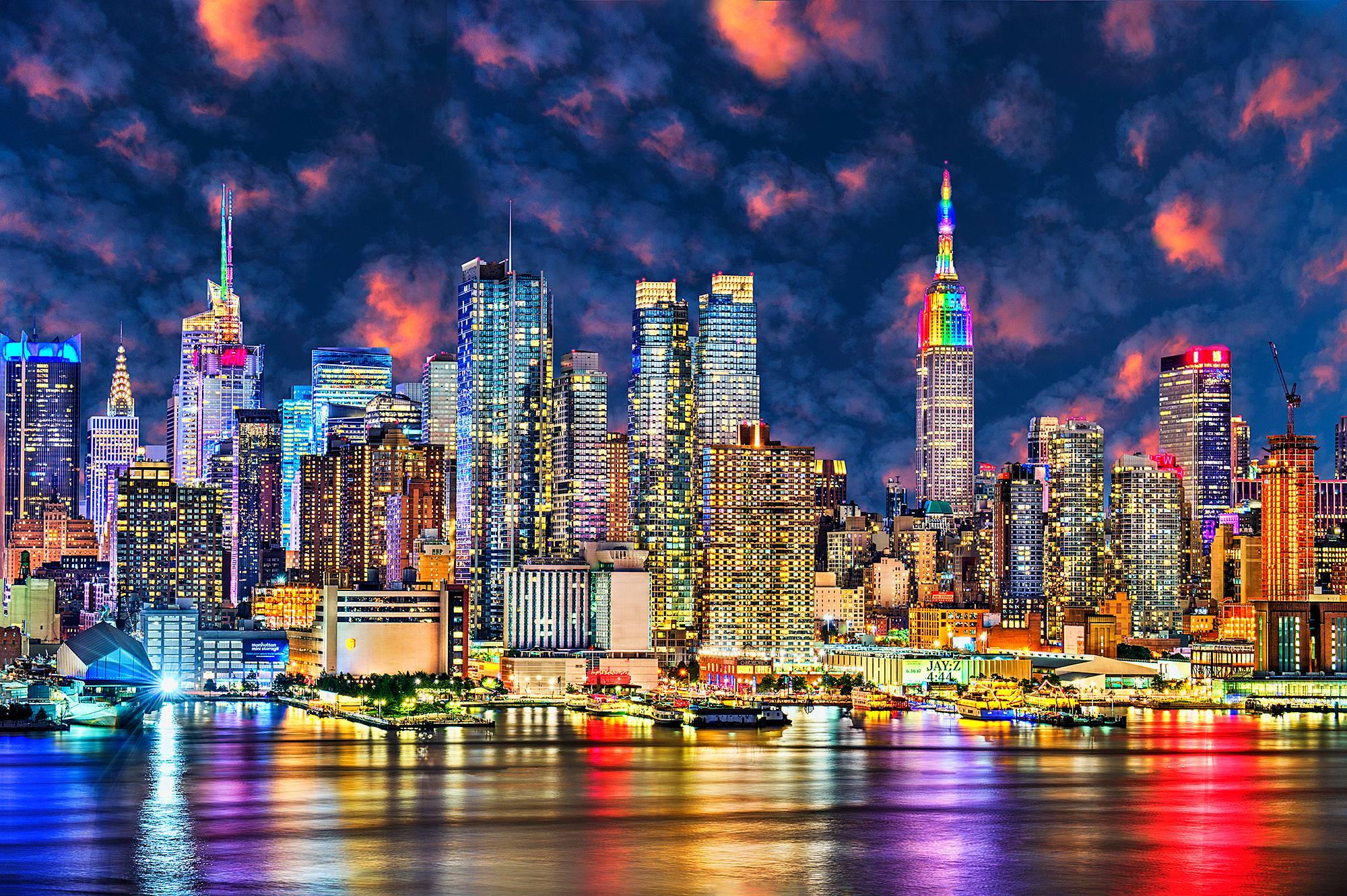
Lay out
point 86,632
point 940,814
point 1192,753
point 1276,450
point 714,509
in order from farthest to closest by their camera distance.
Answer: point 1276,450, point 714,509, point 86,632, point 1192,753, point 940,814

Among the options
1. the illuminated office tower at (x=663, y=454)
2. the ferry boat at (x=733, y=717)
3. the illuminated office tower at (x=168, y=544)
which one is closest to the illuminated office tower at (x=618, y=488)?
the illuminated office tower at (x=663, y=454)

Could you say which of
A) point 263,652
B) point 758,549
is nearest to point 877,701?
point 758,549

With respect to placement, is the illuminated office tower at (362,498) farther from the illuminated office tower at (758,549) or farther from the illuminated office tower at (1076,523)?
the illuminated office tower at (1076,523)

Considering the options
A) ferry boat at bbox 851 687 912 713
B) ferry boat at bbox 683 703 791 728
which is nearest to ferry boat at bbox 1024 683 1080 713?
ferry boat at bbox 851 687 912 713

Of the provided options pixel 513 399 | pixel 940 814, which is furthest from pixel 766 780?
pixel 513 399

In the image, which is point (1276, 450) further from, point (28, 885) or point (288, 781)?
point (28, 885)

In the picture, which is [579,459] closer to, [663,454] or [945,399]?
[663,454]

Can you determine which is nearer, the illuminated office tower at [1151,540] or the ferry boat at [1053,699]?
the ferry boat at [1053,699]
